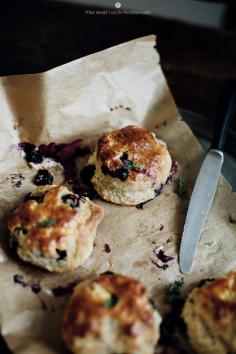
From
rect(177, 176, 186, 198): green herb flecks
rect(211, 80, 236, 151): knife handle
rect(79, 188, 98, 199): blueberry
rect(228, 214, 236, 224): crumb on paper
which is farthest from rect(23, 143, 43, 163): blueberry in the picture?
rect(228, 214, 236, 224): crumb on paper

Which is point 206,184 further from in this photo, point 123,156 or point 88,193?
point 88,193

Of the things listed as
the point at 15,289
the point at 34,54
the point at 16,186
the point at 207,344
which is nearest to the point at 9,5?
the point at 34,54

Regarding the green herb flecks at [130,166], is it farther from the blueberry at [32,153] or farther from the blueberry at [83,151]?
the blueberry at [32,153]

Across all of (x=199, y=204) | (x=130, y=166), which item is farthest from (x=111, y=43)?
(x=199, y=204)

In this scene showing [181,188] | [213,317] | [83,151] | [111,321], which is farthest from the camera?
[83,151]

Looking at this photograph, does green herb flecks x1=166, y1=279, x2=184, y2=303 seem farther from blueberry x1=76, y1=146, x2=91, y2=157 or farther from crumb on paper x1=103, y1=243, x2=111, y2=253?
blueberry x1=76, y1=146, x2=91, y2=157

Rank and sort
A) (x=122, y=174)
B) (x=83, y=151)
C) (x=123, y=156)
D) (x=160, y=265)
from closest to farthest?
(x=160, y=265) < (x=122, y=174) < (x=123, y=156) < (x=83, y=151)
